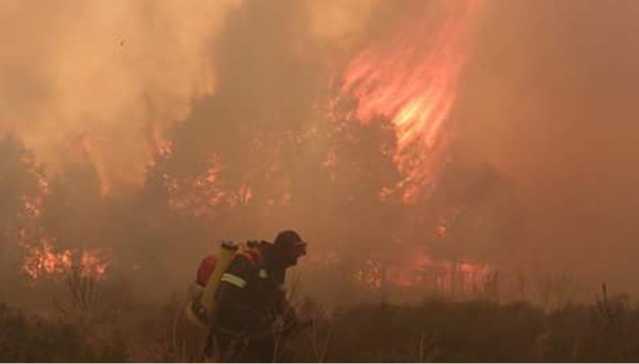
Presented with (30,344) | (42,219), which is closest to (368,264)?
(42,219)

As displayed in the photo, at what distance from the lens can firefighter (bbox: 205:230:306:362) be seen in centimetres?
862

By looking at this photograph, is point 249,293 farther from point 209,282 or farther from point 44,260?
point 44,260

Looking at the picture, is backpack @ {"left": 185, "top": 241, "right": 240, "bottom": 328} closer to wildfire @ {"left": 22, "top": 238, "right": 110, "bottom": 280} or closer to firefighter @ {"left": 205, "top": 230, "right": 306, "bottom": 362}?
firefighter @ {"left": 205, "top": 230, "right": 306, "bottom": 362}

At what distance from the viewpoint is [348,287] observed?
44.3 m

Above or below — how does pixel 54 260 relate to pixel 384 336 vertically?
above

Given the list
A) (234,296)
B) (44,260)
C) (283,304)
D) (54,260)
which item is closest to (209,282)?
(234,296)

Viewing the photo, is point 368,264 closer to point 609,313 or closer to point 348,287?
point 348,287

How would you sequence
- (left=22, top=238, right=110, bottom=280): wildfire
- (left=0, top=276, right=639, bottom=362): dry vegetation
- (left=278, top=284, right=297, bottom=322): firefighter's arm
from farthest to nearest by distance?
(left=22, top=238, right=110, bottom=280): wildfire
(left=0, top=276, right=639, bottom=362): dry vegetation
(left=278, top=284, right=297, bottom=322): firefighter's arm

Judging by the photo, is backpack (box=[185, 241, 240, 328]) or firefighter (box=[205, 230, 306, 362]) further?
backpack (box=[185, 241, 240, 328])

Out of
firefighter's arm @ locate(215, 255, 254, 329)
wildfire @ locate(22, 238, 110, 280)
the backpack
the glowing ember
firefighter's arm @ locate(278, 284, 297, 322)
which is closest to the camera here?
firefighter's arm @ locate(215, 255, 254, 329)

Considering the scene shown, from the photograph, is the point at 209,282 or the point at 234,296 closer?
the point at 234,296

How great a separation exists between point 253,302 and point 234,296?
0.24 m

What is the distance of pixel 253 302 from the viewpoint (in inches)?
344

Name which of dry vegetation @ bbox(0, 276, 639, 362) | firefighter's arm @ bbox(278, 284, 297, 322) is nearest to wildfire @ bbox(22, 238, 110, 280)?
dry vegetation @ bbox(0, 276, 639, 362)
